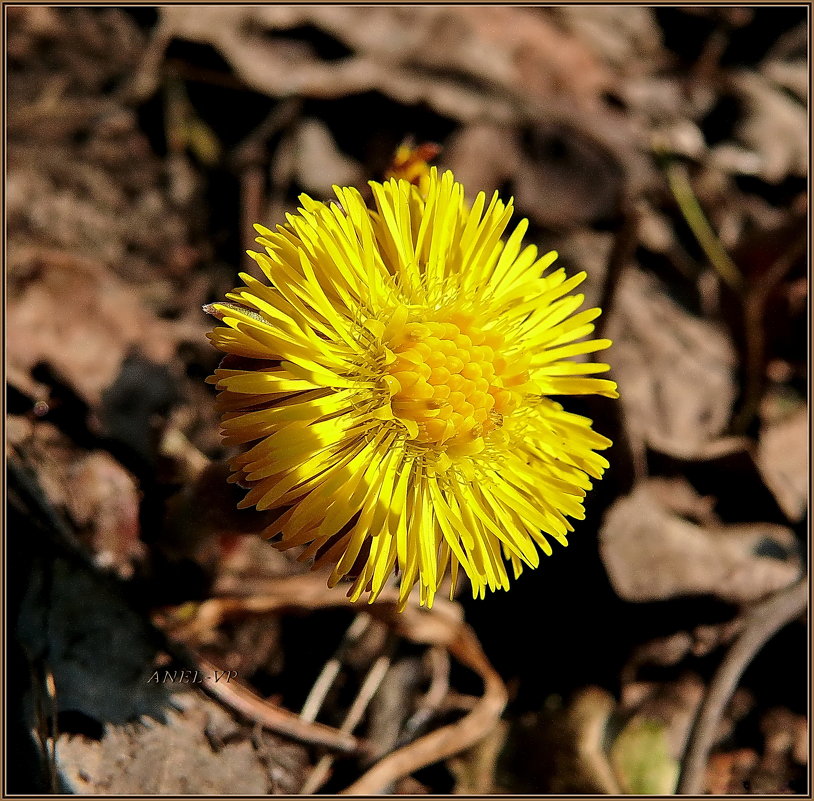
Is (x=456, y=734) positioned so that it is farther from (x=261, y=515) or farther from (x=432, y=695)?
(x=261, y=515)

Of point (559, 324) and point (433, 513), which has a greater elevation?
point (559, 324)

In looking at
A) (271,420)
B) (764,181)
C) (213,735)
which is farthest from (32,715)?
(764,181)

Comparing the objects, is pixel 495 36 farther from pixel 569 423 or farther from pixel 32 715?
pixel 32 715

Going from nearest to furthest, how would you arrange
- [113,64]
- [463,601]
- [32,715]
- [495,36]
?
[32,715] < [463,601] < [113,64] < [495,36]

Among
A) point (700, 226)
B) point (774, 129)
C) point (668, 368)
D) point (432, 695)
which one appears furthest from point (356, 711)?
point (774, 129)

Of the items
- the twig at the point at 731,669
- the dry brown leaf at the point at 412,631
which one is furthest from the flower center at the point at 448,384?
the twig at the point at 731,669

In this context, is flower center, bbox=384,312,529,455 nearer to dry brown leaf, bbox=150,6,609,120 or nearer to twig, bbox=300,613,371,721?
twig, bbox=300,613,371,721
